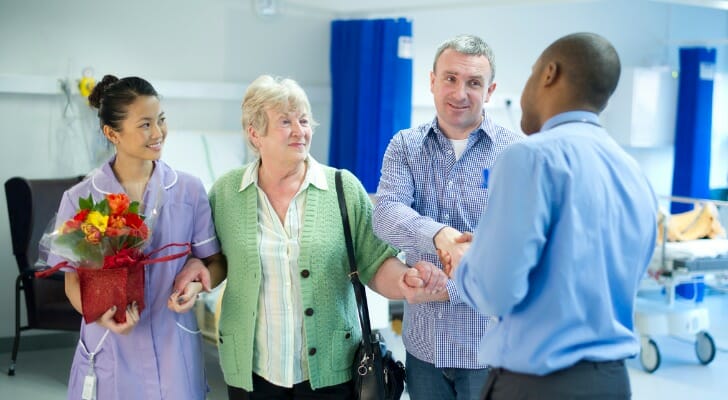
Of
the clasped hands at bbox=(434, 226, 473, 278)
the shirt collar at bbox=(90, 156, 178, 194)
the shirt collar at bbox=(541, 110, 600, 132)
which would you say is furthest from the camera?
the shirt collar at bbox=(90, 156, 178, 194)

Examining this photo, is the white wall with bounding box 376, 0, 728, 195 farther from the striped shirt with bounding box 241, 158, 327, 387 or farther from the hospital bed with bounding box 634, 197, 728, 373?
the striped shirt with bounding box 241, 158, 327, 387

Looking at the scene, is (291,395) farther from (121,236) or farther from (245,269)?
(121,236)

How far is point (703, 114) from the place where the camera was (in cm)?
744

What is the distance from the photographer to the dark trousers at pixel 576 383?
164 cm

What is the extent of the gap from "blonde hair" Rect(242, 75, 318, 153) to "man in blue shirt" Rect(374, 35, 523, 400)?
306mm

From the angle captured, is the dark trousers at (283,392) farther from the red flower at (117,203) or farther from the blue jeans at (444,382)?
the red flower at (117,203)

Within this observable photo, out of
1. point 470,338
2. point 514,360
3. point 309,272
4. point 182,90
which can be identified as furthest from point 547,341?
point 182,90

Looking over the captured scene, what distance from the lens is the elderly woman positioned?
91.4 inches

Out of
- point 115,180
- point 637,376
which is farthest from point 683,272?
point 115,180

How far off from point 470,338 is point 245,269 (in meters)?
0.64

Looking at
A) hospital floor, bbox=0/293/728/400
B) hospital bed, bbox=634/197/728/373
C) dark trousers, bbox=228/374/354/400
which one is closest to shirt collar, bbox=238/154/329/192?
dark trousers, bbox=228/374/354/400

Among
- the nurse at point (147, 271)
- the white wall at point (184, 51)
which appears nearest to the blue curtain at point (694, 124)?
the white wall at point (184, 51)

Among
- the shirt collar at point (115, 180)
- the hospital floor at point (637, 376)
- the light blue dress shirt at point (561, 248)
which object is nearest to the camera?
the light blue dress shirt at point (561, 248)

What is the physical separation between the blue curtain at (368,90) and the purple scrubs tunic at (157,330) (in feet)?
12.1
